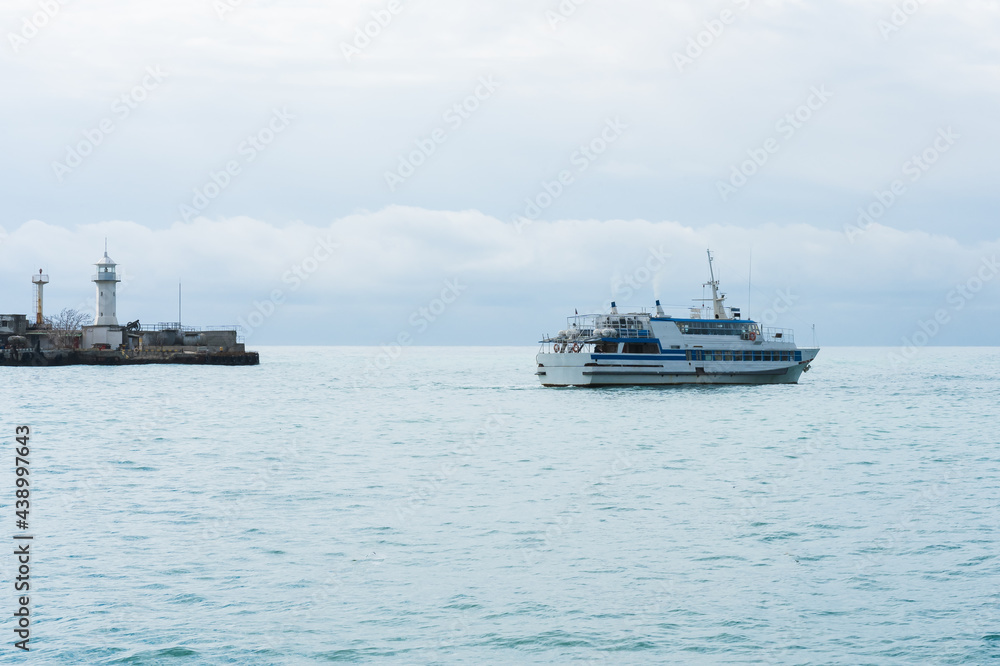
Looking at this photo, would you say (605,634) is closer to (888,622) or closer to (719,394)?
(888,622)

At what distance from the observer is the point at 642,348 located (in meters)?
72.6

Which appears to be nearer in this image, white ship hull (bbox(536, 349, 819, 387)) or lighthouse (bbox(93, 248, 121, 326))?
white ship hull (bbox(536, 349, 819, 387))

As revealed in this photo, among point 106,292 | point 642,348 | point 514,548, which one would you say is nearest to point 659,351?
point 642,348

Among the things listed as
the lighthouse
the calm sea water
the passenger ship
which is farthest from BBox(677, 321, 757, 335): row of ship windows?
the lighthouse

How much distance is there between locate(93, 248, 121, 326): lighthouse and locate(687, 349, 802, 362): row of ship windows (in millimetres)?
78650

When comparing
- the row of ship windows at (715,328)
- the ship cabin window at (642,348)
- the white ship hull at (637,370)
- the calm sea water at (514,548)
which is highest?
the row of ship windows at (715,328)

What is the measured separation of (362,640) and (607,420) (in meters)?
40.6

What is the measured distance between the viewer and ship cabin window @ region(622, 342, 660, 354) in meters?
72.4

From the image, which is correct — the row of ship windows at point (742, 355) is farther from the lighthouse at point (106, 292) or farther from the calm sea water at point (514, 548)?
the lighthouse at point (106, 292)

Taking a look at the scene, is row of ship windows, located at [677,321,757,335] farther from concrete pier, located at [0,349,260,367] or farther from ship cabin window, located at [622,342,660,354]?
concrete pier, located at [0,349,260,367]

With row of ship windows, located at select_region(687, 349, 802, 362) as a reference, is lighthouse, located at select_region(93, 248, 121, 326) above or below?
above

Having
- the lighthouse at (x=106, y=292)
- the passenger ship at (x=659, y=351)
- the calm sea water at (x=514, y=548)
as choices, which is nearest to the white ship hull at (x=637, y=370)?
the passenger ship at (x=659, y=351)

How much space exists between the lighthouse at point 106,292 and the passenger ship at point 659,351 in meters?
67.7

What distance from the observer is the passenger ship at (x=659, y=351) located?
234ft
